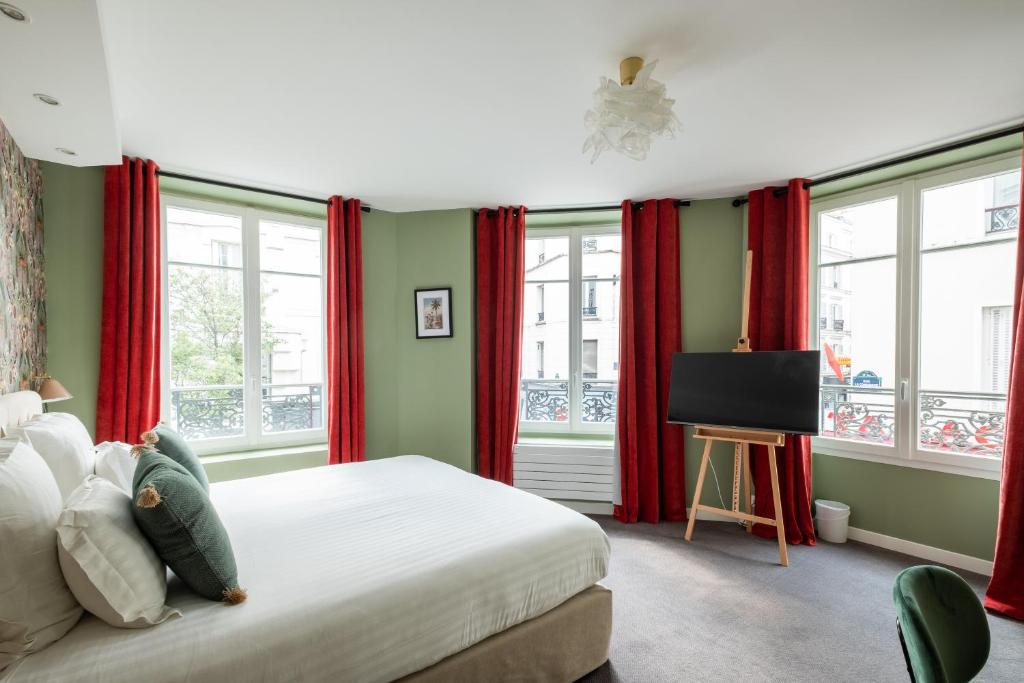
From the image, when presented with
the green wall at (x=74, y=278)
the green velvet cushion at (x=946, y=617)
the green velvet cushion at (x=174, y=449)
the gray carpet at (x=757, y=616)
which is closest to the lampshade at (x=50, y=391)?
the green wall at (x=74, y=278)

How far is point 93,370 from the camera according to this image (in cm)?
307

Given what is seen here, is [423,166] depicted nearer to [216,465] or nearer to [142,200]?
[142,200]

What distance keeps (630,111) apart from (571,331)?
2663 millimetres

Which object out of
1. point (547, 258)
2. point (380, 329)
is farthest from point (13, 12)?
point (547, 258)

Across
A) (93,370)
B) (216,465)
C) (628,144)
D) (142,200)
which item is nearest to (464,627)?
(628,144)

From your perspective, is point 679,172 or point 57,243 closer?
point 57,243

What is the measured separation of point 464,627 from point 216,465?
2.74 metres

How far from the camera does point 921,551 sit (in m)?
3.15

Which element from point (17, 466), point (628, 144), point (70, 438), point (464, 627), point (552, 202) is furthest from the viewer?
point (552, 202)

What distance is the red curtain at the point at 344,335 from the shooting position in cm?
392

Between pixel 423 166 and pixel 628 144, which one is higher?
pixel 423 166

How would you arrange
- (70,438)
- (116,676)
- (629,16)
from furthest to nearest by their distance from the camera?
1. (70,438)
2. (629,16)
3. (116,676)

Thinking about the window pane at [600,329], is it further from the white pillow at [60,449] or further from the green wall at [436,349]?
the white pillow at [60,449]

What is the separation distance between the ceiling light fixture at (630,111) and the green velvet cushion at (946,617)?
1734 mm
